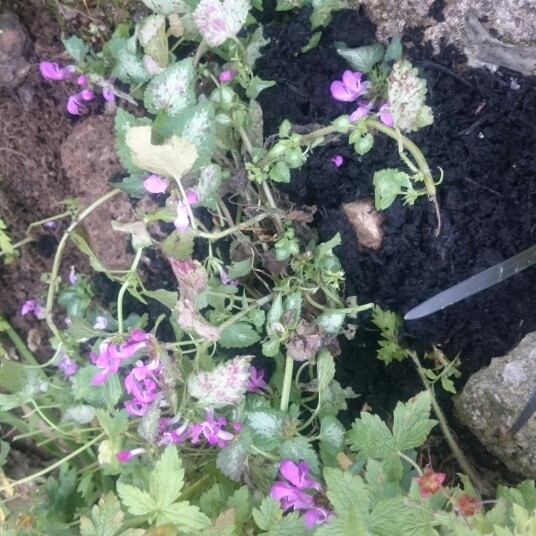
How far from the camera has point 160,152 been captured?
3.00ft

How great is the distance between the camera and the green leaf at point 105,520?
1027 millimetres

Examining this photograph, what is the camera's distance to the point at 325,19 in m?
1.26

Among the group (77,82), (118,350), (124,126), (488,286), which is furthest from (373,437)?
(77,82)

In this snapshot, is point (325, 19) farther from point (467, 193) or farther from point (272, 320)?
point (272, 320)

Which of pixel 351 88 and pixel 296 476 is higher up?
pixel 351 88

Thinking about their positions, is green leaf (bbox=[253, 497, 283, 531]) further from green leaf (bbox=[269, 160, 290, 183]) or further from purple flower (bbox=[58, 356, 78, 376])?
purple flower (bbox=[58, 356, 78, 376])

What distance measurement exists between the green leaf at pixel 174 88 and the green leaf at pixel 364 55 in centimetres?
32

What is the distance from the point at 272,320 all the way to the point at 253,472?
0.31 metres

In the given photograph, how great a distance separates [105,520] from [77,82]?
1.03 m

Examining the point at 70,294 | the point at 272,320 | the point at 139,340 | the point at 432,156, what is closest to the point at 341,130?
the point at 432,156

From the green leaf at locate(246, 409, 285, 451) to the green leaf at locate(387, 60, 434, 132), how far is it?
1.97 feet

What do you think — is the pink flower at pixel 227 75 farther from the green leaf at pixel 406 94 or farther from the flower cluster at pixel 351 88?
the green leaf at pixel 406 94

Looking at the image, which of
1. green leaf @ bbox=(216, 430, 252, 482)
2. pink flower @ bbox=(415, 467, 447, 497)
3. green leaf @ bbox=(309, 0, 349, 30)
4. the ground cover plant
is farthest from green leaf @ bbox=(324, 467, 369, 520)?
green leaf @ bbox=(309, 0, 349, 30)

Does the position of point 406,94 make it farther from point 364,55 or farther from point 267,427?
point 267,427
